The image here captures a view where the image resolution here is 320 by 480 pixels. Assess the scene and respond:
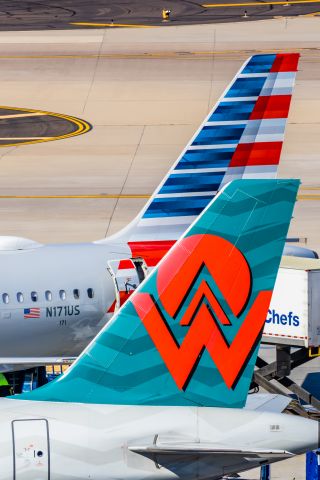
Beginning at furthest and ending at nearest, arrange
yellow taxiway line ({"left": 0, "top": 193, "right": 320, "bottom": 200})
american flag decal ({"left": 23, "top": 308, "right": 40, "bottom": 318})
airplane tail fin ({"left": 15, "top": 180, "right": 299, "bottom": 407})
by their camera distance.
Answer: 1. yellow taxiway line ({"left": 0, "top": 193, "right": 320, "bottom": 200})
2. american flag decal ({"left": 23, "top": 308, "right": 40, "bottom": 318})
3. airplane tail fin ({"left": 15, "top": 180, "right": 299, "bottom": 407})

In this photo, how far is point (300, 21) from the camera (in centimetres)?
8356

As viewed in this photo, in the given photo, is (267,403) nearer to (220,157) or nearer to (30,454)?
(30,454)

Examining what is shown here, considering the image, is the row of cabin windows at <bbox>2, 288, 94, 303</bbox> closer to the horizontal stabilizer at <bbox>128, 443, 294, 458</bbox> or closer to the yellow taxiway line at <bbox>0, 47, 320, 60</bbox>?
the horizontal stabilizer at <bbox>128, 443, 294, 458</bbox>

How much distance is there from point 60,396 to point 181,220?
13.6 metres

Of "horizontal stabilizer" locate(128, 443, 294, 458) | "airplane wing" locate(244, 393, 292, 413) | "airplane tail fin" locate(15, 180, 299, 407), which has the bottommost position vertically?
"horizontal stabilizer" locate(128, 443, 294, 458)

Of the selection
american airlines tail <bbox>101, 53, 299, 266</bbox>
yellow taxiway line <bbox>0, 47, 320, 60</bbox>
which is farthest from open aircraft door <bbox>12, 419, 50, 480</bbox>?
yellow taxiway line <bbox>0, 47, 320, 60</bbox>

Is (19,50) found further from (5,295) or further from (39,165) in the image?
(5,295)

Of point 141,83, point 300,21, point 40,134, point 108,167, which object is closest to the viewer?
point 108,167

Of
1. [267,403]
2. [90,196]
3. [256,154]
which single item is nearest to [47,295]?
[256,154]

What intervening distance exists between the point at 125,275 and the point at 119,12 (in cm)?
6357

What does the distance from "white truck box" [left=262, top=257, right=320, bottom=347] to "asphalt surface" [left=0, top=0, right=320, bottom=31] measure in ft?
195

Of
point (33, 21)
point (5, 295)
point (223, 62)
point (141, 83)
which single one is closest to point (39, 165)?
point (141, 83)

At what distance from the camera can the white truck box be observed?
2619cm

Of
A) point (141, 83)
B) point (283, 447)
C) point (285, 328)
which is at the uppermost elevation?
point (141, 83)
